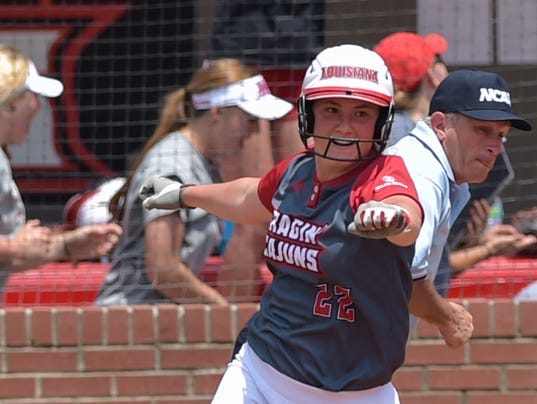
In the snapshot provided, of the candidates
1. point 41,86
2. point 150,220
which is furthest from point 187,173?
point 41,86

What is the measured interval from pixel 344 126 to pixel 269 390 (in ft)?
2.44

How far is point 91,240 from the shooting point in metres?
5.53

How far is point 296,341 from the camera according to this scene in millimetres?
3902

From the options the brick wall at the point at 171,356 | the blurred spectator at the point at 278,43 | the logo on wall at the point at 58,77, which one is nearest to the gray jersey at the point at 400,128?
the blurred spectator at the point at 278,43

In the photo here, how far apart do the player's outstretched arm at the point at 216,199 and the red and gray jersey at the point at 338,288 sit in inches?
11.5

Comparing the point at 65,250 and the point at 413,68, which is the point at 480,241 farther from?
the point at 65,250

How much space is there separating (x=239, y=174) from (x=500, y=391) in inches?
52.0

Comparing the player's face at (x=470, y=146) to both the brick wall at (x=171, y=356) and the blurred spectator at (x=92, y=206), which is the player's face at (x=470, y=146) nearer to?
the brick wall at (x=171, y=356)

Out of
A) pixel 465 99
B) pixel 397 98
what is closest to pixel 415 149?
pixel 465 99

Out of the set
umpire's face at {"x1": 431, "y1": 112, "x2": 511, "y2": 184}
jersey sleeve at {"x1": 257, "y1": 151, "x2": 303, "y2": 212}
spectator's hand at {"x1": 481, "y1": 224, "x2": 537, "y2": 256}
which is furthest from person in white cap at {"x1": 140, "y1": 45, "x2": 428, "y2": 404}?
spectator's hand at {"x1": 481, "y1": 224, "x2": 537, "y2": 256}

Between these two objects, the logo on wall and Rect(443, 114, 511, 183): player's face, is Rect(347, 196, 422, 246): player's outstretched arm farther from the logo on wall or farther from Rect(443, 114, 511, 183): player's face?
the logo on wall

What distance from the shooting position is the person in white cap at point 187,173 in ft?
18.5

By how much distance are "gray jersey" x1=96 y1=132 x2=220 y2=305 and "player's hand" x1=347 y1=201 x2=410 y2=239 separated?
82.6 inches

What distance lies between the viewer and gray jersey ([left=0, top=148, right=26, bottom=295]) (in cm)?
548
